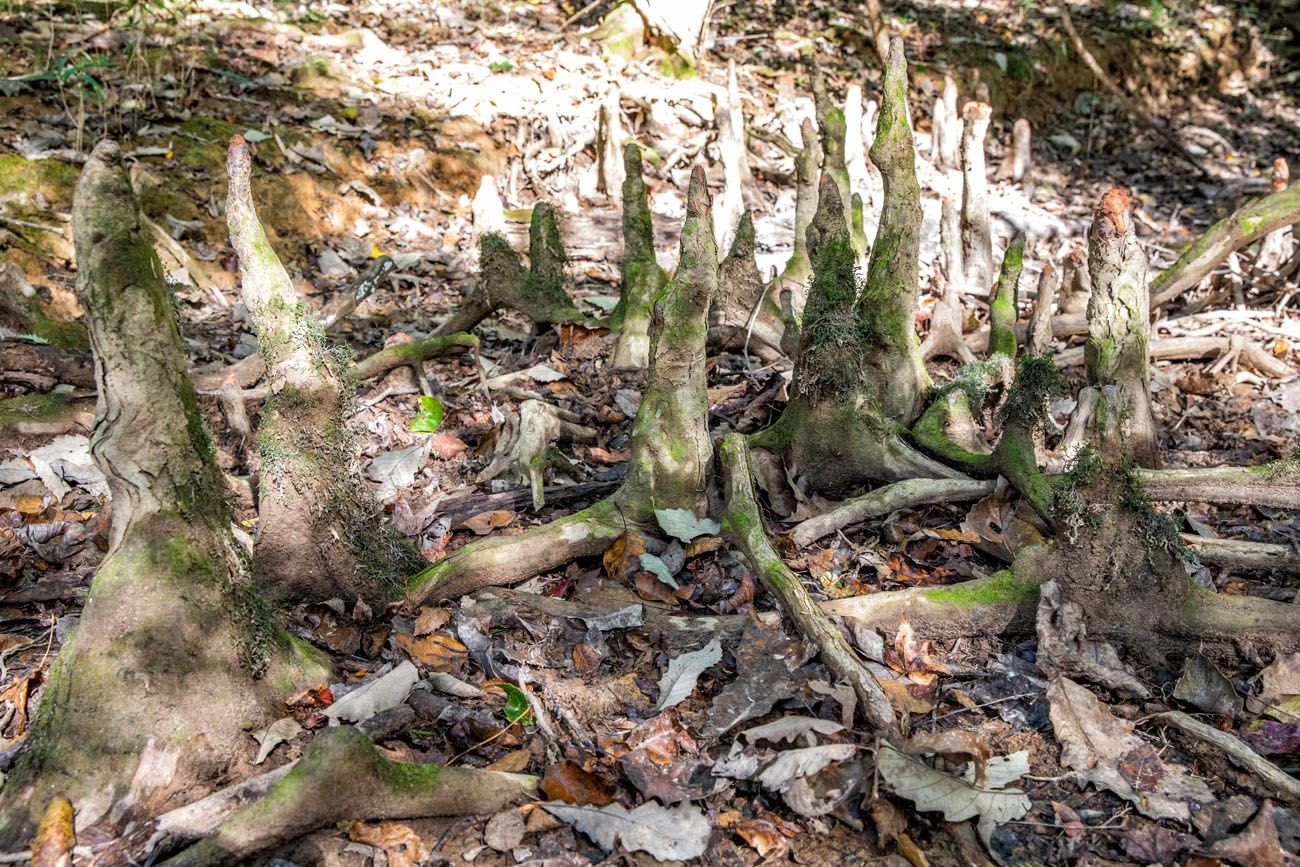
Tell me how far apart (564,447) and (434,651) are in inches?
83.0

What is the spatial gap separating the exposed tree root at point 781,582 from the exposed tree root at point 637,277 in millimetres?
1738

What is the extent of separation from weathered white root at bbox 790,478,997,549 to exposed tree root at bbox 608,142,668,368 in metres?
2.10

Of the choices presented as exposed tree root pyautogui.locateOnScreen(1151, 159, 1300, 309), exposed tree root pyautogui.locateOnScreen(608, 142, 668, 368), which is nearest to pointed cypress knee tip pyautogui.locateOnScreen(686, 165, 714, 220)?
exposed tree root pyautogui.locateOnScreen(608, 142, 668, 368)

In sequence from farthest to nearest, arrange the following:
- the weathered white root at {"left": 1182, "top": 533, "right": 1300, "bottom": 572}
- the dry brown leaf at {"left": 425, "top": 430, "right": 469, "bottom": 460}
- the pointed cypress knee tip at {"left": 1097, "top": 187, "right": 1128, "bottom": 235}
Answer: the dry brown leaf at {"left": 425, "top": 430, "right": 469, "bottom": 460}, the weathered white root at {"left": 1182, "top": 533, "right": 1300, "bottom": 572}, the pointed cypress knee tip at {"left": 1097, "top": 187, "right": 1128, "bottom": 235}

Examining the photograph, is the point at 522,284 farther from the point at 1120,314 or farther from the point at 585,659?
the point at 1120,314

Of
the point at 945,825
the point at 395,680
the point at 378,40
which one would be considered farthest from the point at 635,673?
the point at 378,40

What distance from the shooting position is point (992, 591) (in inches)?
172

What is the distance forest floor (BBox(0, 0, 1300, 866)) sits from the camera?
3404 millimetres

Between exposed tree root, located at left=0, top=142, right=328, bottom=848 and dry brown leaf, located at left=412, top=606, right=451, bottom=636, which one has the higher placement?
exposed tree root, located at left=0, top=142, right=328, bottom=848

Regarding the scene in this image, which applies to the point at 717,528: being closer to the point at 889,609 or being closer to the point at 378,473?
the point at 889,609

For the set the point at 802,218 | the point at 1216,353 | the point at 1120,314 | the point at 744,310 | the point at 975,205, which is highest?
the point at 975,205

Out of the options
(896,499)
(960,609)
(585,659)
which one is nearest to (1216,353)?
(896,499)

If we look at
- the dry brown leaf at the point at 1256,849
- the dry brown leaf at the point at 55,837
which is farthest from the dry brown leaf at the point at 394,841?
the dry brown leaf at the point at 1256,849

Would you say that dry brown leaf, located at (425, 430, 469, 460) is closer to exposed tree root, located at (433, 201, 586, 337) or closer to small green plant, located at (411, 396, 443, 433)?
small green plant, located at (411, 396, 443, 433)
